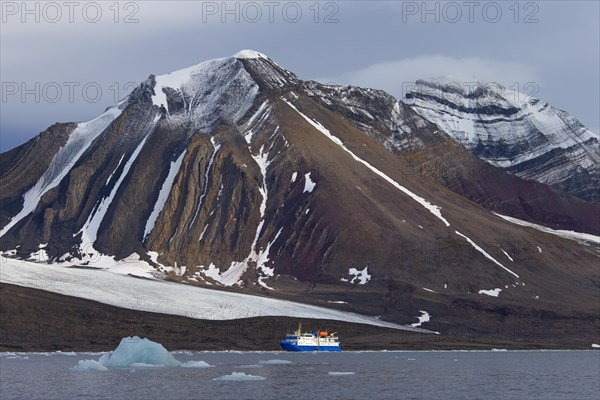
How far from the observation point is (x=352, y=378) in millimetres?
131875

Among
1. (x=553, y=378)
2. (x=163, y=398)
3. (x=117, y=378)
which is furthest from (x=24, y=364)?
(x=553, y=378)

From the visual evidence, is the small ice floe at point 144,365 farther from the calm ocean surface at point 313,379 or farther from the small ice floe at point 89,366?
the small ice floe at point 89,366

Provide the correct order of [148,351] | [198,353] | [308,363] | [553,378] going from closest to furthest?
[553,378], [148,351], [308,363], [198,353]

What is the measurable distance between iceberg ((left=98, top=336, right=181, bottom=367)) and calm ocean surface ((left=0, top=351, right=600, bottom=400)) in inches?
85.9

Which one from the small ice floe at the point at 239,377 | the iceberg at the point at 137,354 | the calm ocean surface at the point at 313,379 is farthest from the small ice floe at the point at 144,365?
the small ice floe at the point at 239,377

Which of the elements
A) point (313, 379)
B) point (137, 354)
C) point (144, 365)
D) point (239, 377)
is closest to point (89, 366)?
point (137, 354)

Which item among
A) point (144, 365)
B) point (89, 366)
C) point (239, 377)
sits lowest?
point (89, 366)

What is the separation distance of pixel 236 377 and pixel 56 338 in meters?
81.5

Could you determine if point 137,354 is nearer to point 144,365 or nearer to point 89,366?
point 144,365

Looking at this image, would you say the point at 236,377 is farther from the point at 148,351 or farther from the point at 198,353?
the point at 198,353

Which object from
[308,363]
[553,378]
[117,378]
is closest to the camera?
[117,378]

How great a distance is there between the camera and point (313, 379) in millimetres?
130125

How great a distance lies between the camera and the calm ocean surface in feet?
369

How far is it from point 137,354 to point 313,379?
31.6 metres
